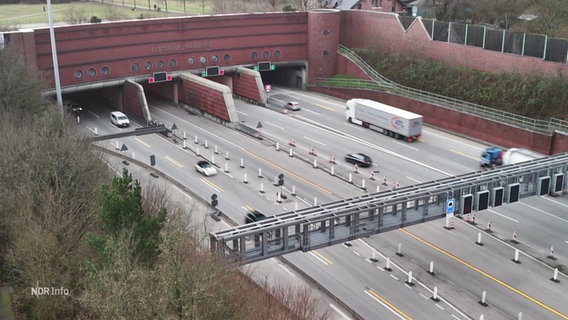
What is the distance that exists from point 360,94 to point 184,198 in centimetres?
2906

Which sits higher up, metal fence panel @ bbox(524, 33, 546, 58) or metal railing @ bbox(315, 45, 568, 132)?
metal fence panel @ bbox(524, 33, 546, 58)

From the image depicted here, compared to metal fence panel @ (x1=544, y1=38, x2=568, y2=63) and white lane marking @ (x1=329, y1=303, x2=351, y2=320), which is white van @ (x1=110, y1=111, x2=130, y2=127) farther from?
metal fence panel @ (x1=544, y1=38, x2=568, y2=63)

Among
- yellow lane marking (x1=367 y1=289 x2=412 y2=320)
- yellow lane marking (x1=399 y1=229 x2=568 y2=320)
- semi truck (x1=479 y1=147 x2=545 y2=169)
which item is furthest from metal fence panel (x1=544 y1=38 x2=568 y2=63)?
yellow lane marking (x1=367 y1=289 x2=412 y2=320)

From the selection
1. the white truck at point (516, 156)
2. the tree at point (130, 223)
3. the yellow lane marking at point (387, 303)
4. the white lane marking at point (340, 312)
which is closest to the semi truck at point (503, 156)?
the white truck at point (516, 156)

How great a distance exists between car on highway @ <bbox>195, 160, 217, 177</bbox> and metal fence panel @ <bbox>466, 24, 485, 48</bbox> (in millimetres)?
28176

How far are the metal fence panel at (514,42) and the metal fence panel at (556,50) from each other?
2406mm

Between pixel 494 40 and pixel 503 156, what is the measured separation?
638 inches

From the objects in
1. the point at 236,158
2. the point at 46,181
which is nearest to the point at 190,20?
the point at 236,158

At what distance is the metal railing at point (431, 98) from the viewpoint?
46.6 meters

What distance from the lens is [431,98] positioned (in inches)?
2157

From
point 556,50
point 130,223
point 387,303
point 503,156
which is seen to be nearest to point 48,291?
point 130,223

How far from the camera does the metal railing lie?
4659cm

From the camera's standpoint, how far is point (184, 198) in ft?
125

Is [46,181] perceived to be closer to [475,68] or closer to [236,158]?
[236,158]
